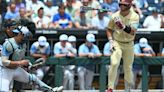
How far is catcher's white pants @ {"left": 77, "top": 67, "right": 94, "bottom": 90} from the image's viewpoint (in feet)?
40.2

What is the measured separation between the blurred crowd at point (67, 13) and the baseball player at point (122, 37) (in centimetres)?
320

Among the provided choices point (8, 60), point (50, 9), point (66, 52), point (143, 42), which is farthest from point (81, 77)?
point (8, 60)

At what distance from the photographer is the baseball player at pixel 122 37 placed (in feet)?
31.2

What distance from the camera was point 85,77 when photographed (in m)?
12.4

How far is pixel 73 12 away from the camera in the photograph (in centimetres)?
1375

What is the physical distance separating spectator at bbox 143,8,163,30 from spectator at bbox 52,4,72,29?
1990 mm

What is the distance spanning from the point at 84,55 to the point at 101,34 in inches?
61.8

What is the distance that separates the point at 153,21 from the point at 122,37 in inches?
154

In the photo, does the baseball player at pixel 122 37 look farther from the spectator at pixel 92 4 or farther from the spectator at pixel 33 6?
the spectator at pixel 33 6

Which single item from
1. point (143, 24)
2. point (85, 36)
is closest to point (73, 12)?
point (85, 36)

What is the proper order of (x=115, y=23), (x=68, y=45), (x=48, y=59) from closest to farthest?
(x=115, y=23)
(x=48, y=59)
(x=68, y=45)

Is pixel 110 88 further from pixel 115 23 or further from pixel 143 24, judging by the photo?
pixel 143 24

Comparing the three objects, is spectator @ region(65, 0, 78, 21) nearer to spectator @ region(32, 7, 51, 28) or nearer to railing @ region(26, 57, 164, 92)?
spectator @ region(32, 7, 51, 28)

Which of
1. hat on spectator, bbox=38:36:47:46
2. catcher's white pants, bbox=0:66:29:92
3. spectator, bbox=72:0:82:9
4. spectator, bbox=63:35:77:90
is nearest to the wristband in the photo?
catcher's white pants, bbox=0:66:29:92
